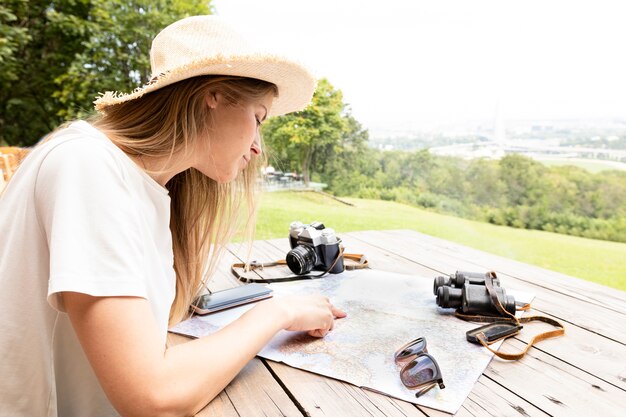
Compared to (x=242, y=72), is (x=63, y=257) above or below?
below

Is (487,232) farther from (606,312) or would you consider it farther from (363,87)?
(606,312)

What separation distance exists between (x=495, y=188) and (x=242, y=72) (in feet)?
12.8

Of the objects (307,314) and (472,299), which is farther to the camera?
(472,299)

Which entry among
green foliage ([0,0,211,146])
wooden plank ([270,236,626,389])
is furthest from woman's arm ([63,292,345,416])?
green foliage ([0,0,211,146])

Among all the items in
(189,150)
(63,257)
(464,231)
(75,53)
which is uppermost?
(75,53)

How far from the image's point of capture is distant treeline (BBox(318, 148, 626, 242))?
3.81 m

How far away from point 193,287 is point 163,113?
0.43m

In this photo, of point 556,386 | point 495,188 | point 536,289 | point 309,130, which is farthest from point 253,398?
point 495,188

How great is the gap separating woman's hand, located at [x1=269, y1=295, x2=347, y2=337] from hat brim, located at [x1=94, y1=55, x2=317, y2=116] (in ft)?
1.36

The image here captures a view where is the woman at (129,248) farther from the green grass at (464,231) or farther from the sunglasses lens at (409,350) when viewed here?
the green grass at (464,231)

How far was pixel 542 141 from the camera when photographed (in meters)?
4.08

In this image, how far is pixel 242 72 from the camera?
2.60 feet

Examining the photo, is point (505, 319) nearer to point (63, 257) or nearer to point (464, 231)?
point (63, 257)

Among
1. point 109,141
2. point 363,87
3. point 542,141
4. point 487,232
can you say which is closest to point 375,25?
point 363,87
